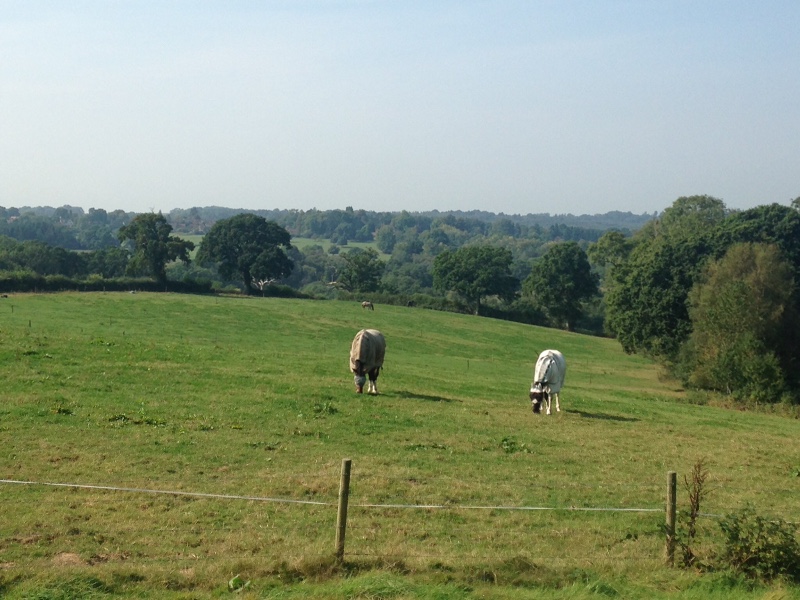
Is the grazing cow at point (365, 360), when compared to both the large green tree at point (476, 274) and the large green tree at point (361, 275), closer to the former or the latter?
the large green tree at point (476, 274)

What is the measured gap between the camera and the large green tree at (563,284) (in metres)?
89.8

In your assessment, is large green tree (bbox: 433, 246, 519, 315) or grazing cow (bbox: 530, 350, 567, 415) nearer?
grazing cow (bbox: 530, 350, 567, 415)

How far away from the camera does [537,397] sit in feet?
86.4

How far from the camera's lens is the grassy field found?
1038 cm

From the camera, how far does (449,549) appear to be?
→ 11.8 meters

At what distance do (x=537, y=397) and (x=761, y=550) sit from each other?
611 inches

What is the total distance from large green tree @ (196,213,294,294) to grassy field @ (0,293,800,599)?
48804 mm

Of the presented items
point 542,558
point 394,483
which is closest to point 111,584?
point 542,558

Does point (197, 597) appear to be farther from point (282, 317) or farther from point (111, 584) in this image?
point (282, 317)

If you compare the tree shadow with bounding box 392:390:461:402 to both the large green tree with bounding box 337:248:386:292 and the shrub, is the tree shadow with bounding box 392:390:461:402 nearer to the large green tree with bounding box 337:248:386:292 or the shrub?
the shrub

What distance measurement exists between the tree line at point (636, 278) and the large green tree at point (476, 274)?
0.51 feet

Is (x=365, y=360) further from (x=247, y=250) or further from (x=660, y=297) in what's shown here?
(x=247, y=250)

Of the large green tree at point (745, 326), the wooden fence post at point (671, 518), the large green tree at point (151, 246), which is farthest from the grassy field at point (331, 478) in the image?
the large green tree at point (151, 246)

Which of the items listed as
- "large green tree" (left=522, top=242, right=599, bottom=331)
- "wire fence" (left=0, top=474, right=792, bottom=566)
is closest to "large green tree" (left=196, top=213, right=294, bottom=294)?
"large green tree" (left=522, top=242, right=599, bottom=331)
